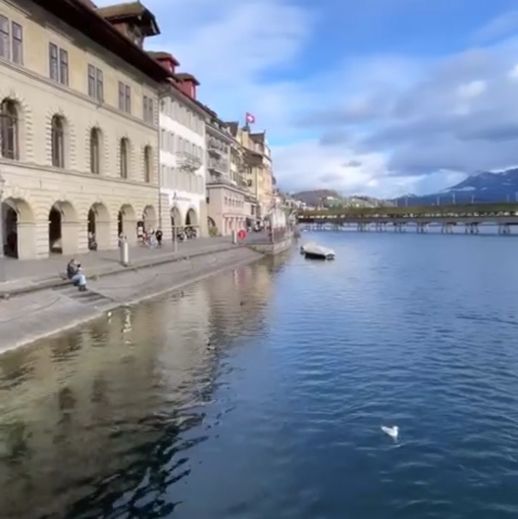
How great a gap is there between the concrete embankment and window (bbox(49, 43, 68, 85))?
14341 mm

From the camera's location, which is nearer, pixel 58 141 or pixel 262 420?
pixel 262 420

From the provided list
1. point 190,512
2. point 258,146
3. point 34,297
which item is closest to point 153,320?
point 34,297

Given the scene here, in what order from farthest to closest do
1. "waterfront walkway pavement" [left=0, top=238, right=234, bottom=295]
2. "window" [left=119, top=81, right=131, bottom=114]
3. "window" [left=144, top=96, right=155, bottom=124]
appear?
"window" [left=144, top=96, right=155, bottom=124] → "window" [left=119, top=81, right=131, bottom=114] → "waterfront walkway pavement" [left=0, top=238, right=234, bottom=295]

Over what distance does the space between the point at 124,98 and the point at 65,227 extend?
48.4ft

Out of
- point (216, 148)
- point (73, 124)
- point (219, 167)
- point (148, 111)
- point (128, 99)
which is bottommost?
point (73, 124)

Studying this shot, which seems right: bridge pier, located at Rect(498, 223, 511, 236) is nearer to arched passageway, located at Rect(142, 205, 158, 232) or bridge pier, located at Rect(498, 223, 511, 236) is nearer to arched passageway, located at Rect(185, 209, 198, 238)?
arched passageway, located at Rect(185, 209, 198, 238)

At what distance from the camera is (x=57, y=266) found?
112 feet

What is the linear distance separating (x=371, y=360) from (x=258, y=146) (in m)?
147

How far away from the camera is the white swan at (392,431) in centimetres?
1213

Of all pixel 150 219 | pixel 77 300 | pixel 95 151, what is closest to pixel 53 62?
pixel 95 151

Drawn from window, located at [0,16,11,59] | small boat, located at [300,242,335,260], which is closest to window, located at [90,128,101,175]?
window, located at [0,16,11,59]

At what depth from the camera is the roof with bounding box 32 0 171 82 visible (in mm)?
39656

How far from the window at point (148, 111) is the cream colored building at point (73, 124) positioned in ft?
0.61

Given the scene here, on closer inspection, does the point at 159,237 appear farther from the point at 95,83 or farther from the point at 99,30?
the point at 99,30
